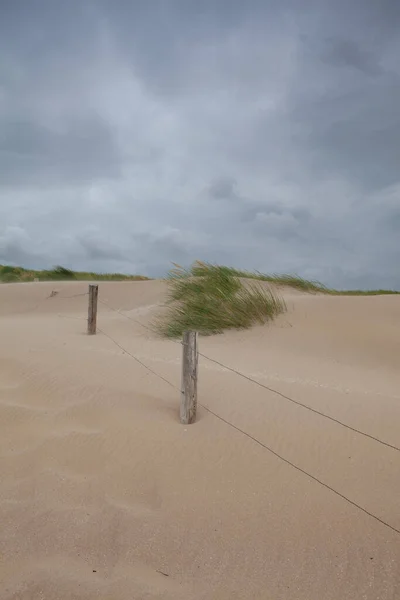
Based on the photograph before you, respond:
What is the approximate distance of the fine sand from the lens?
256 centimetres

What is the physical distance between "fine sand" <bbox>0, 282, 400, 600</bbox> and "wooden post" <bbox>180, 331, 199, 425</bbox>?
0.15 m

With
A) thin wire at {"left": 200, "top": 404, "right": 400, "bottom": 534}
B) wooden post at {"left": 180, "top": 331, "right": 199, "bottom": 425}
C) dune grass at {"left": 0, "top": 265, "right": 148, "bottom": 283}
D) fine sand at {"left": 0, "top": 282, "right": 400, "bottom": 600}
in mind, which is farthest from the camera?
dune grass at {"left": 0, "top": 265, "right": 148, "bottom": 283}

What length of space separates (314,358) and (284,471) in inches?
150

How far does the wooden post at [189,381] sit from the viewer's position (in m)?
4.44

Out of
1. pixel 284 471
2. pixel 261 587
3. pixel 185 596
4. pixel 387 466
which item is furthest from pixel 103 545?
pixel 387 466

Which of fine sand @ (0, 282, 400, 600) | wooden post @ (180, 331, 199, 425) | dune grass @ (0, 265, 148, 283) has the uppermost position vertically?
dune grass @ (0, 265, 148, 283)

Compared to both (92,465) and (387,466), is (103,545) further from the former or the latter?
(387,466)

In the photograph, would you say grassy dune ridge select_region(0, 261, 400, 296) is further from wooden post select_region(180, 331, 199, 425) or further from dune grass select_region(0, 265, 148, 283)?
wooden post select_region(180, 331, 199, 425)

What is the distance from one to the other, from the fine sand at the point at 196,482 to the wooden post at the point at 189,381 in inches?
5.9

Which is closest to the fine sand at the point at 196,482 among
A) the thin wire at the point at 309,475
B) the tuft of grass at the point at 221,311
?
the thin wire at the point at 309,475

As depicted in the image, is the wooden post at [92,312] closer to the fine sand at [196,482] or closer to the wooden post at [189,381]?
the fine sand at [196,482]

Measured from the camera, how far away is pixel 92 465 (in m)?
3.77

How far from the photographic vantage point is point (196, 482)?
3.50m

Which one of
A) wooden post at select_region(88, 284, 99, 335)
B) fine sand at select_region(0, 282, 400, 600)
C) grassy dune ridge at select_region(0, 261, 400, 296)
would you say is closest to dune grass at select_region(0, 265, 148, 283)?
grassy dune ridge at select_region(0, 261, 400, 296)
